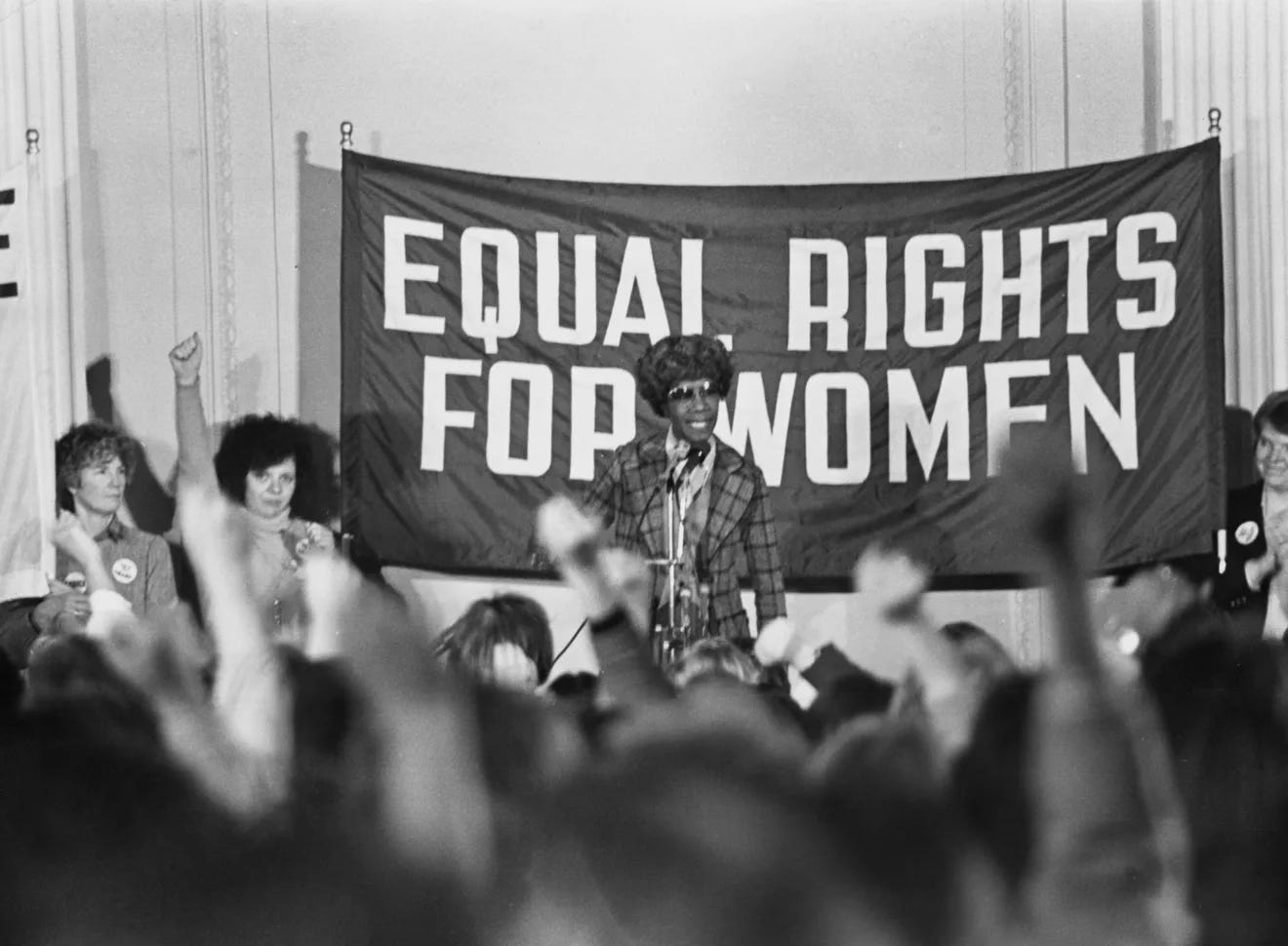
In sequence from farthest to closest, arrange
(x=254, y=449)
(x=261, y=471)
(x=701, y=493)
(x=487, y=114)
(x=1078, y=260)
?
(x=487, y=114) → (x=1078, y=260) → (x=254, y=449) → (x=261, y=471) → (x=701, y=493)

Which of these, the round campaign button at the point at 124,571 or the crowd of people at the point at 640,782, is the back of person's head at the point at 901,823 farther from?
the round campaign button at the point at 124,571

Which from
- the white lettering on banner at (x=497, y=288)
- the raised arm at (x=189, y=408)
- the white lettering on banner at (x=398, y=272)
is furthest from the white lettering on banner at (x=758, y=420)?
the raised arm at (x=189, y=408)

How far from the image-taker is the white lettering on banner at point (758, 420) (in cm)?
672

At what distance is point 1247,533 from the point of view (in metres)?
6.43

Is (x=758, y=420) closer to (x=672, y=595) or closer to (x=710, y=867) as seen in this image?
(x=672, y=595)

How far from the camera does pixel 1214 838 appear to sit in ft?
6.26

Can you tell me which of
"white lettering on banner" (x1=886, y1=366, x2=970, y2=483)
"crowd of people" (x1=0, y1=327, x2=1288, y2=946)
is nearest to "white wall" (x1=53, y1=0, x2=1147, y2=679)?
"white lettering on banner" (x1=886, y1=366, x2=970, y2=483)

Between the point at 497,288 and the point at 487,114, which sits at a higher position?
the point at 487,114

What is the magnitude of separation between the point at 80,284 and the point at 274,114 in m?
0.91

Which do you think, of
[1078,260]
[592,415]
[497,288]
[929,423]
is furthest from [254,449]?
[1078,260]

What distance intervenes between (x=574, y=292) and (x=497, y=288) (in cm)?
26

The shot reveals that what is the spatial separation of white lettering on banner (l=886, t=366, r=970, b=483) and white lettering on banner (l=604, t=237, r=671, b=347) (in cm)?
82

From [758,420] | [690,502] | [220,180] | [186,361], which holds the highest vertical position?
[220,180]

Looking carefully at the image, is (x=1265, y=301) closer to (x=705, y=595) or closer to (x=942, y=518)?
(x=942, y=518)
